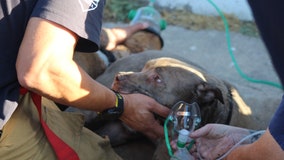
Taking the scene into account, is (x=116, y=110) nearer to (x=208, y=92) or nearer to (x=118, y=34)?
(x=208, y=92)

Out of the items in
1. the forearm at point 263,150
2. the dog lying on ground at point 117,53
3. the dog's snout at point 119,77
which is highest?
the forearm at point 263,150

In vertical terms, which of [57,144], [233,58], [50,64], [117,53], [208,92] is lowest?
[233,58]

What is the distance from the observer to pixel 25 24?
264cm

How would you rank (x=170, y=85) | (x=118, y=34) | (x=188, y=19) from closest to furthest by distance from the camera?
1. (x=170, y=85)
2. (x=118, y=34)
3. (x=188, y=19)

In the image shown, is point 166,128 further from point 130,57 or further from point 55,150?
point 130,57

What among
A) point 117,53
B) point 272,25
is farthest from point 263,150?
point 117,53

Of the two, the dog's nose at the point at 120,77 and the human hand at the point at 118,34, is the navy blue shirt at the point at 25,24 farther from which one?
the human hand at the point at 118,34

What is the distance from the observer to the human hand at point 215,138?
9.25ft

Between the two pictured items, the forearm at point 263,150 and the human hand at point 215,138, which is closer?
the forearm at point 263,150

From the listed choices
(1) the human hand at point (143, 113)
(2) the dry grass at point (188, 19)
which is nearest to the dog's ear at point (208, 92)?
(1) the human hand at point (143, 113)

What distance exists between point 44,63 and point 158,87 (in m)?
1.32

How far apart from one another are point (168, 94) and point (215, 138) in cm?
83

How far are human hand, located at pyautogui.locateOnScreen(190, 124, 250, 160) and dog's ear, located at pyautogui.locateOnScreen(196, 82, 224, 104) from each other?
671 mm

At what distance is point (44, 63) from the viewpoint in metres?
2.51
